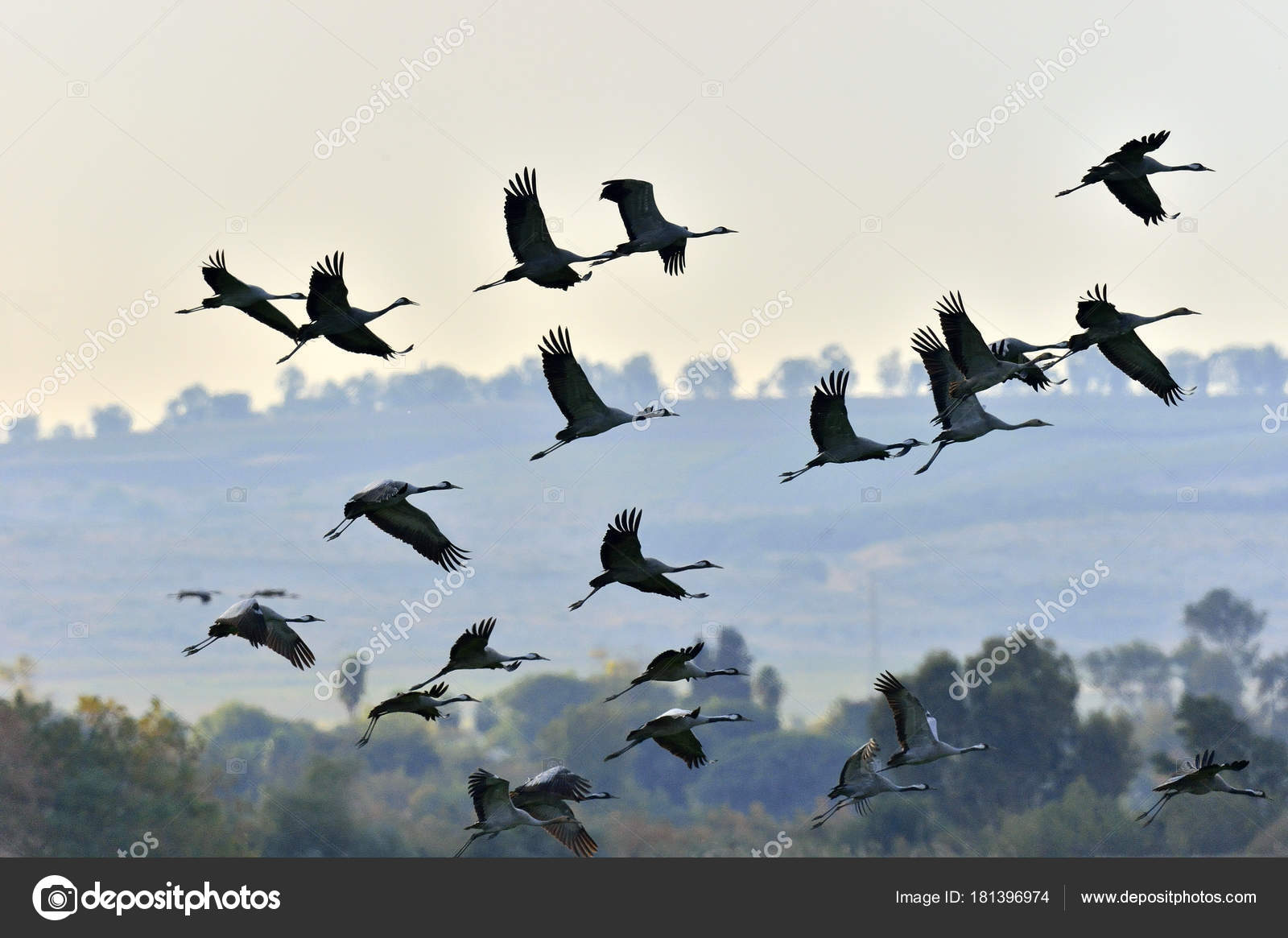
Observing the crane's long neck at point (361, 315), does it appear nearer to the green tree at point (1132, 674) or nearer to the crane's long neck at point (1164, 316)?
the crane's long neck at point (1164, 316)

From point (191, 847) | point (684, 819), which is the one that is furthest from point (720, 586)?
point (191, 847)

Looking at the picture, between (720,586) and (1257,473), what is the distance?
31086 millimetres

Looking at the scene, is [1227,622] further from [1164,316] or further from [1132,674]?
[1164,316]

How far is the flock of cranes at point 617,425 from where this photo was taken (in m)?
23.0

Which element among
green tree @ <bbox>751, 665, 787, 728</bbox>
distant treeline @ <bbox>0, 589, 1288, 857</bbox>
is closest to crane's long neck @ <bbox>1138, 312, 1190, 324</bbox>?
distant treeline @ <bbox>0, 589, 1288, 857</bbox>

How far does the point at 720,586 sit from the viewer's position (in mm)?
86500
